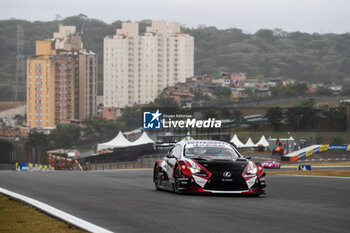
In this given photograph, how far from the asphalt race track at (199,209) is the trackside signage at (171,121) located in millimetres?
63663

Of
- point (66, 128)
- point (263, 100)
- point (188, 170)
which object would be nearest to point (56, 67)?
point (66, 128)

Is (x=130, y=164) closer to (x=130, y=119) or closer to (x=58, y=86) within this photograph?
(x=130, y=119)

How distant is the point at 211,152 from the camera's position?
15016 millimetres

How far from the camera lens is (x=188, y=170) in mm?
14164

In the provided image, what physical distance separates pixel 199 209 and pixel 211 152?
4.05 metres

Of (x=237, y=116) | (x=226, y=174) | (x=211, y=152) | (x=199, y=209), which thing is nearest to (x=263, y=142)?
(x=237, y=116)

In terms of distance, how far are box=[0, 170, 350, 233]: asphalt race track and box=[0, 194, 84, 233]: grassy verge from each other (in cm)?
46

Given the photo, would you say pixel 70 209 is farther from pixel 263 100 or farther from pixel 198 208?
pixel 263 100

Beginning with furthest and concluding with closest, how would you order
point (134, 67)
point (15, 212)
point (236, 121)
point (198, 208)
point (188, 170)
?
point (134, 67), point (236, 121), point (188, 170), point (198, 208), point (15, 212)

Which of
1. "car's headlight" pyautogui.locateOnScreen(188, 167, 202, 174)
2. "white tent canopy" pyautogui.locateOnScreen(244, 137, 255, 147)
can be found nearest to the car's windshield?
"car's headlight" pyautogui.locateOnScreen(188, 167, 202, 174)

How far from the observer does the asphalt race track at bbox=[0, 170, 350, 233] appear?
904 cm

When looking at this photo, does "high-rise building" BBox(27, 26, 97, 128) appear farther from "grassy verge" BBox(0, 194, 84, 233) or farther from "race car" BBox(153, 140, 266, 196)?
"grassy verge" BBox(0, 194, 84, 233)

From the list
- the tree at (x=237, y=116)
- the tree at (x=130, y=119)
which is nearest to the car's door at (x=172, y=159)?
the tree at (x=237, y=116)

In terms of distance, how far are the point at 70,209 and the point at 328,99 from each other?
179041 mm
